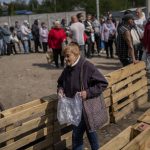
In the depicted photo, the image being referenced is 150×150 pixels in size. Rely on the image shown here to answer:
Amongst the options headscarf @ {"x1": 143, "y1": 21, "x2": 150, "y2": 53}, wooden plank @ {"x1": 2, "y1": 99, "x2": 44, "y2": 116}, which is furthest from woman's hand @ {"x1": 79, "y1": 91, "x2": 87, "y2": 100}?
headscarf @ {"x1": 143, "y1": 21, "x2": 150, "y2": 53}

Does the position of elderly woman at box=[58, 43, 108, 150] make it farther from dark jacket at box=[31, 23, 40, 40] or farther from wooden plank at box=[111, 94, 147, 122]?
dark jacket at box=[31, 23, 40, 40]

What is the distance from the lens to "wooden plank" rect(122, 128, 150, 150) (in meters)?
3.11

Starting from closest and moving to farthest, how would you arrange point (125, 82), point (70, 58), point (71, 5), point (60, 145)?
point (70, 58) < point (60, 145) < point (125, 82) < point (71, 5)

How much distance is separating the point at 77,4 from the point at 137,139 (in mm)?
76689

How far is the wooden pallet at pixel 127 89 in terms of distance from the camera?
630cm

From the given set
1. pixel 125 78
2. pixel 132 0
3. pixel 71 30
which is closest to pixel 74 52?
pixel 125 78

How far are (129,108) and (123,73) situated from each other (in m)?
0.82

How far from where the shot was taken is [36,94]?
8680mm

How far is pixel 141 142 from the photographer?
3.21 metres

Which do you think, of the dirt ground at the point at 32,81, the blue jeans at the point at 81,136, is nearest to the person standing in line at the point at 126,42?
the dirt ground at the point at 32,81

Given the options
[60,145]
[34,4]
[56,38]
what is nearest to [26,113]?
[60,145]

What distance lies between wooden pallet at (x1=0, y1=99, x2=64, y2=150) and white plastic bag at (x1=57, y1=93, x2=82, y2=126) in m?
0.39

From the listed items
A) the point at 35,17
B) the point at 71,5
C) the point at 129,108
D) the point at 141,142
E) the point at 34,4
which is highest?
the point at 34,4

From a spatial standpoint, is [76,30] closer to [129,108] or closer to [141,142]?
[129,108]
